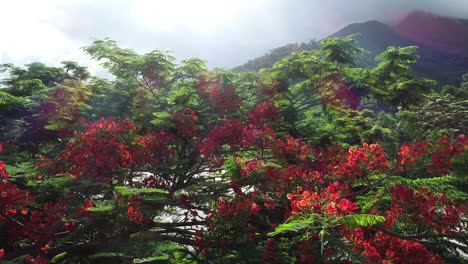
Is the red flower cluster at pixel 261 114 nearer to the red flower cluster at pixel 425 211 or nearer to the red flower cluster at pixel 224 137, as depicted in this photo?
the red flower cluster at pixel 224 137

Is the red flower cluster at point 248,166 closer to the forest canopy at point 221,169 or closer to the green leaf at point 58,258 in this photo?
the forest canopy at point 221,169

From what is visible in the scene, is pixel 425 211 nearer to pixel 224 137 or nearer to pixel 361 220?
pixel 361 220

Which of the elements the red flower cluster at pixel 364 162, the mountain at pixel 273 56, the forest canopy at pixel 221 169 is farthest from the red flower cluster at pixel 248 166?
the mountain at pixel 273 56

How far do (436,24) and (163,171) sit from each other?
186 metres

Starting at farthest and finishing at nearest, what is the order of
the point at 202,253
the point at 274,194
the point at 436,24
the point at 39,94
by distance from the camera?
the point at 436,24, the point at 39,94, the point at 274,194, the point at 202,253

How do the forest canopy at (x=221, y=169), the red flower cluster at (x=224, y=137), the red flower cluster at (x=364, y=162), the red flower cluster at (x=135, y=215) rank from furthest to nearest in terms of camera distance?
the red flower cluster at (x=224, y=137) < the red flower cluster at (x=364, y=162) < the forest canopy at (x=221, y=169) < the red flower cluster at (x=135, y=215)

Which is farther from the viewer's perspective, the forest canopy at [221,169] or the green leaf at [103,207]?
the forest canopy at [221,169]

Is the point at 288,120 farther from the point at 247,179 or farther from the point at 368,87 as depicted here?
the point at 247,179

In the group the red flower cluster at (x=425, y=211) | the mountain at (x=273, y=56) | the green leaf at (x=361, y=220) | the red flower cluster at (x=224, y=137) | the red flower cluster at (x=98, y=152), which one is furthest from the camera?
the mountain at (x=273, y=56)

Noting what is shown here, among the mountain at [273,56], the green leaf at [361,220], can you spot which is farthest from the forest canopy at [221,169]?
the mountain at [273,56]

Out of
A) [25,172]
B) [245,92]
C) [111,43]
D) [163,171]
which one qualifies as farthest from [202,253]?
[111,43]

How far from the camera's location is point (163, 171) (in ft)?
23.5

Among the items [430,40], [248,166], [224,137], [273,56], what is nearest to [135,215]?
[248,166]

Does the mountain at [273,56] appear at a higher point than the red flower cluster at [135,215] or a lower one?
lower
